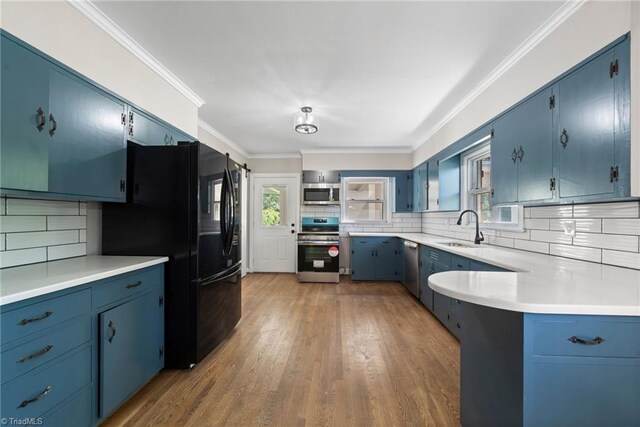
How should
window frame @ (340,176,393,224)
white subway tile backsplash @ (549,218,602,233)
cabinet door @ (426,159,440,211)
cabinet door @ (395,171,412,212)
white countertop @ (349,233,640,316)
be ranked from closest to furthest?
white countertop @ (349,233,640,316) < white subway tile backsplash @ (549,218,602,233) < cabinet door @ (426,159,440,211) < cabinet door @ (395,171,412,212) < window frame @ (340,176,393,224)

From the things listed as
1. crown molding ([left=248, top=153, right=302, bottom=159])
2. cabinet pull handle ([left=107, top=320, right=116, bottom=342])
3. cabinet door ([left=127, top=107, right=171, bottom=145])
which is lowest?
cabinet pull handle ([left=107, top=320, right=116, bottom=342])

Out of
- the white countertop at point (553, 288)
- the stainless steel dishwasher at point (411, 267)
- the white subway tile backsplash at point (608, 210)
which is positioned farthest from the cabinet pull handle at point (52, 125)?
the stainless steel dishwasher at point (411, 267)

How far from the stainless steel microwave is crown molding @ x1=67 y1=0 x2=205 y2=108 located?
286cm

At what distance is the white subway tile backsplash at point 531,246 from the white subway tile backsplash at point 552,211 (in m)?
0.24

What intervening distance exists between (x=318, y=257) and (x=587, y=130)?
4.00 metres

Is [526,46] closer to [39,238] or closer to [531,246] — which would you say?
[531,246]

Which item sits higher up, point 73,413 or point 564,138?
point 564,138

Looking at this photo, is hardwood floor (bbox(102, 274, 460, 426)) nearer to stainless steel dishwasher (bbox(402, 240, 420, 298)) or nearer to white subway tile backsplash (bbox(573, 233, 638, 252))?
stainless steel dishwasher (bbox(402, 240, 420, 298))

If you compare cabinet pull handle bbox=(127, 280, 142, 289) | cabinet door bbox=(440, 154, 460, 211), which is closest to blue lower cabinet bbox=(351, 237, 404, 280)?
cabinet door bbox=(440, 154, 460, 211)

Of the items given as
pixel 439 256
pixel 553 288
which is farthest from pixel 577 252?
pixel 439 256

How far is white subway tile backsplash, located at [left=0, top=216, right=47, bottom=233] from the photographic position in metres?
1.57

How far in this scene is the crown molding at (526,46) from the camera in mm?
1723

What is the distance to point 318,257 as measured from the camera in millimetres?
5020

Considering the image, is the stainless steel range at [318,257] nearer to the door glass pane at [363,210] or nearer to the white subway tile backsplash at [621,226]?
the door glass pane at [363,210]
